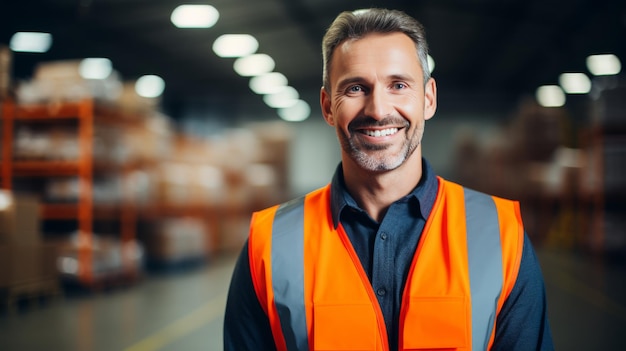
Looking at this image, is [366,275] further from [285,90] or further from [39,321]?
[285,90]

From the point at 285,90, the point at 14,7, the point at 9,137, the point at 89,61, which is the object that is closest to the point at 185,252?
the point at 9,137

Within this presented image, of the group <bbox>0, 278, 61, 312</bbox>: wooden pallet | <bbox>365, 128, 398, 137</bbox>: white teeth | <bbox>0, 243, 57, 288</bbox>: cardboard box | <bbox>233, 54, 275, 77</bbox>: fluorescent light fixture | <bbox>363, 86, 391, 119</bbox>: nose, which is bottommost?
<bbox>0, 278, 61, 312</bbox>: wooden pallet

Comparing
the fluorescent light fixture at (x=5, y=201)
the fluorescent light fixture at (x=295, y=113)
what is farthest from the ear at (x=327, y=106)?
the fluorescent light fixture at (x=295, y=113)

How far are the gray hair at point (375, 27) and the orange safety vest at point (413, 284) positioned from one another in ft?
1.79

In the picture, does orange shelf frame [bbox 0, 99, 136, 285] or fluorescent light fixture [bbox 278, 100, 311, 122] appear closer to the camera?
orange shelf frame [bbox 0, 99, 136, 285]

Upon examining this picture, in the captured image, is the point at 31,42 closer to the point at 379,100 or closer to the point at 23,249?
the point at 23,249

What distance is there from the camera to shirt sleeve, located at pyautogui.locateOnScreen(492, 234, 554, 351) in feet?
5.61

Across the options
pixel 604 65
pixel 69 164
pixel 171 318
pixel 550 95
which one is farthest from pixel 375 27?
pixel 550 95

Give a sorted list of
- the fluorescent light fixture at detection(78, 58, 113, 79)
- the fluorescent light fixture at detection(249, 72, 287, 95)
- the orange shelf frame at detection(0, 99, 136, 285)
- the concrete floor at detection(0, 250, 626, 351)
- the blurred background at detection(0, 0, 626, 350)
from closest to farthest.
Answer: the concrete floor at detection(0, 250, 626, 351), the blurred background at detection(0, 0, 626, 350), the orange shelf frame at detection(0, 99, 136, 285), the fluorescent light fixture at detection(78, 58, 113, 79), the fluorescent light fixture at detection(249, 72, 287, 95)

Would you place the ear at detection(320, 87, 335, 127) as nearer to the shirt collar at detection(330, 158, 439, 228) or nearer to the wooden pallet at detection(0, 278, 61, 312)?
the shirt collar at detection(330, 158, 439, 228)

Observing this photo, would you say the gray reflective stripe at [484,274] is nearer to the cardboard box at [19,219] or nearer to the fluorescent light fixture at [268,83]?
the cardboard box at [19,219]

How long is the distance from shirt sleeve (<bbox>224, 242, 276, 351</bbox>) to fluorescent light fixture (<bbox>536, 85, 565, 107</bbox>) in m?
19.7

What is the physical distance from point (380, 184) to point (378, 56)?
407 mm

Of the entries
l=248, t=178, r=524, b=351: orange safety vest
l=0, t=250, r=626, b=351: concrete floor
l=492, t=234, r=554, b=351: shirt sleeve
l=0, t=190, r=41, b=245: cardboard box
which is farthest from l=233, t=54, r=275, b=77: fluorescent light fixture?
l=492, t=234, r=554, b=351: shirt sleeve
